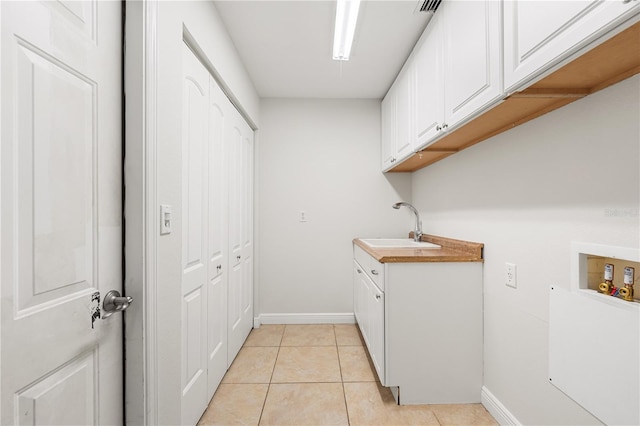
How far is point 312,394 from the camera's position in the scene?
5.78 feet

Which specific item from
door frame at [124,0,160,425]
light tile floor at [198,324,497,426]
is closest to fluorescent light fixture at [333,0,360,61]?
door frame at [124,0,160,425]

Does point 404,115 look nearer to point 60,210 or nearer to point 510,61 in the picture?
point 510,61

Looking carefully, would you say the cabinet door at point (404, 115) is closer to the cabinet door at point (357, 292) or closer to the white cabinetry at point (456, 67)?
the white cabinetry at point (456, 67)

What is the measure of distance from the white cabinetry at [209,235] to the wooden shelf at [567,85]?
142 cm

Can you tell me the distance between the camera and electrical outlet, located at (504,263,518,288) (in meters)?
1.40

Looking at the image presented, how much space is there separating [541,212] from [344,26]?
1.50 m

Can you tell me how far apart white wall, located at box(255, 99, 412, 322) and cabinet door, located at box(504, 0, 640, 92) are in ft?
6.50

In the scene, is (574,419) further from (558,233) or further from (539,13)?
(539,13)

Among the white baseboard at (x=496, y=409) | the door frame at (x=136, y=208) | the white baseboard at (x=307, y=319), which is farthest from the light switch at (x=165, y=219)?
the white baseboard at (x=307, y=319)

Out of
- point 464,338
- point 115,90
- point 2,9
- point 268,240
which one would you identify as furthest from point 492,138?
point 268,240

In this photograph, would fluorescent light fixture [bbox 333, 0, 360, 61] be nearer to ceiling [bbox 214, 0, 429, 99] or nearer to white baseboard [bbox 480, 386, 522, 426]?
ceiling [bbox 214, 0, 429, 99]

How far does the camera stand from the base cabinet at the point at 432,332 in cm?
165

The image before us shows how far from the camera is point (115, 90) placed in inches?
37.7

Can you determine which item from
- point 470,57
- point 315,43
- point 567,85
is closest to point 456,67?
point 470,57
